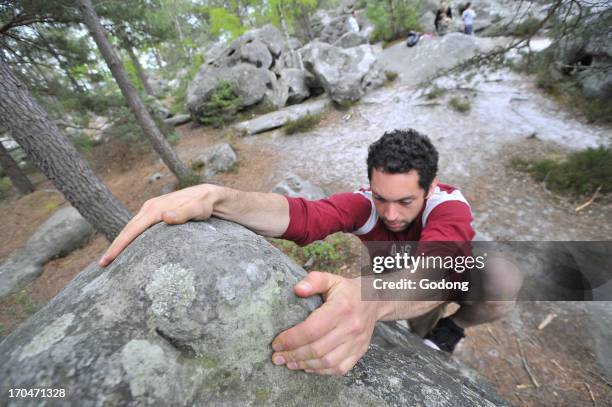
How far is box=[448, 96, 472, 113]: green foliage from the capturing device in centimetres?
844

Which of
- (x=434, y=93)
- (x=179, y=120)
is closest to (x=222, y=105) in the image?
(x=179, y=120)

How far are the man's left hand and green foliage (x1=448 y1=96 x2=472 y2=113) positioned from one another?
30.9ft

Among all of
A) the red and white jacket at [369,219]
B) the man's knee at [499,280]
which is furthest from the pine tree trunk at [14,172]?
the man's knee at [499,280]

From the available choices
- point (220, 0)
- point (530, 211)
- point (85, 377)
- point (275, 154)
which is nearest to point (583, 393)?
point (530, 211)

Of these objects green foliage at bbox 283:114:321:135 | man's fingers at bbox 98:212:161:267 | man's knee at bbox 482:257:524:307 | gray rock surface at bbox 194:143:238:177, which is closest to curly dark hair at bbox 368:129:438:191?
man's knee at bbox 482:257:524:307

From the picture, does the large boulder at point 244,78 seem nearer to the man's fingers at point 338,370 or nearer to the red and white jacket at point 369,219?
the red and white jacket at point 369,219

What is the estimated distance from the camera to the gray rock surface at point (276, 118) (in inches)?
410

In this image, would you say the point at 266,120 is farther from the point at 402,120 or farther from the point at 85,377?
the point at 85,377

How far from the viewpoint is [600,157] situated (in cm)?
472

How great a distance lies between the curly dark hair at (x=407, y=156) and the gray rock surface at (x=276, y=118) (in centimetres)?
849

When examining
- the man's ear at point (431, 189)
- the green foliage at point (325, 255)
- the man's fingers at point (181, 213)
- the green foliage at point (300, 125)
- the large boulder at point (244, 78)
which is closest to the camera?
the man's fingers at point (181, 213)

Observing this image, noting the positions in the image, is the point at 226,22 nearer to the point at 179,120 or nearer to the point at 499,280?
the point at 179,120

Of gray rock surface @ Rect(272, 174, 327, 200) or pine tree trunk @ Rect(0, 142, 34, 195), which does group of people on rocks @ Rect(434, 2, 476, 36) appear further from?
pine tree trunk @ Rect(0, 142, 34, 195)

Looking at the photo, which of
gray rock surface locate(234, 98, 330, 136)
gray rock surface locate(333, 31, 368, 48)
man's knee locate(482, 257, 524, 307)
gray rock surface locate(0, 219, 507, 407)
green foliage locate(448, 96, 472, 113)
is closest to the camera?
gray rock surface locate(0, 219, 507, 407)
